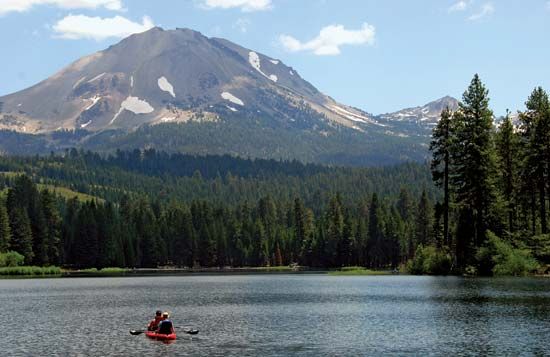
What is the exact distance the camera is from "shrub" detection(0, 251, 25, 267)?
6447 inches

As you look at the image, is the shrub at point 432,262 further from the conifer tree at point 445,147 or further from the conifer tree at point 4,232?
the conifer tree at point 4,232

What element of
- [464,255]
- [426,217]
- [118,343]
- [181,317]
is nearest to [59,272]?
[426,217]

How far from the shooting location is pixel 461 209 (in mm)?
98750

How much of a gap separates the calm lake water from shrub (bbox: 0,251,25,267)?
8155cm

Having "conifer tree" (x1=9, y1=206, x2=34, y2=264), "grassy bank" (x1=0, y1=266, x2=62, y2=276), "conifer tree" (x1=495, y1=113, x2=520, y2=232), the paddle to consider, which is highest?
"conifer tree" (x1=495, y1=113, x2=520, y2=232)

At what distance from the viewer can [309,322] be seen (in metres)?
56.5

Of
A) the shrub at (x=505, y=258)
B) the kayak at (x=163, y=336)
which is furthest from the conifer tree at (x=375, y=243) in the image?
the kayak at (x=163, y=336)

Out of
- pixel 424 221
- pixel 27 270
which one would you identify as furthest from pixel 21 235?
pixel 424 221

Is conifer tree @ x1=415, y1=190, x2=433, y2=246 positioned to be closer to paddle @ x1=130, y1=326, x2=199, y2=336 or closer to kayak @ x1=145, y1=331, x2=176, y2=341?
paddle @ x1=130, y1=326, x2=199, y2=336

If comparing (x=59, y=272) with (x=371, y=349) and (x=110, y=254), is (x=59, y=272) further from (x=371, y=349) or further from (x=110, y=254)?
(x=371, y=349)

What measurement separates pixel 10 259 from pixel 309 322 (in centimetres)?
12565

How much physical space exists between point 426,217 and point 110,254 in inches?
3317

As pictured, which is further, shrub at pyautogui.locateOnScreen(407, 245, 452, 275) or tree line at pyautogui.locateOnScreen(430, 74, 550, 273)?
shrub at pyautogui.locateOnScreen(407, 245, 452, 275)

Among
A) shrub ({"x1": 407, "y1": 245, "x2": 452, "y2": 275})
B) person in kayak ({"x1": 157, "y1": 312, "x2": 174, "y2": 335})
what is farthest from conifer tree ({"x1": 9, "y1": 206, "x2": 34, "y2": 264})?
person in kayak ({"x1": 157, "y1": 312, "x2": 174, "y2": 335})
